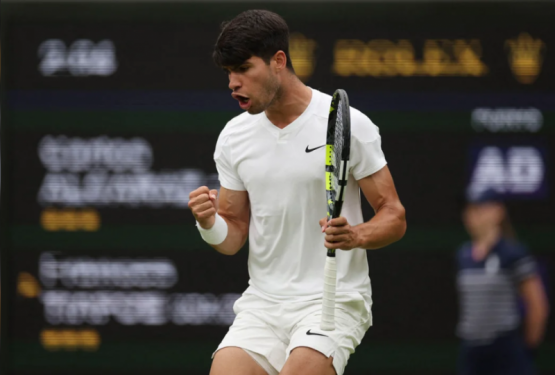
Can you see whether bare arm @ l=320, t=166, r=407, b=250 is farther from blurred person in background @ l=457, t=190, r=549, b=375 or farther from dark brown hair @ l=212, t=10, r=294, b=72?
blurred person in background @ l=457, t=190, r=549, b=375

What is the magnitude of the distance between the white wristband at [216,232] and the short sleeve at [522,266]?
269 centimetres

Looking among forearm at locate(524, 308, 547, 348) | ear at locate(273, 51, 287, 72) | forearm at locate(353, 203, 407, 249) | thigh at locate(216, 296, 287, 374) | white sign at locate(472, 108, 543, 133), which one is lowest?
forearm at locate(524, 308, 547, 348)

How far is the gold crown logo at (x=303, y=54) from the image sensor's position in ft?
21.1

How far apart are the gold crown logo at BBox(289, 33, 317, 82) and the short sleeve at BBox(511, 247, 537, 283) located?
66.5 inches

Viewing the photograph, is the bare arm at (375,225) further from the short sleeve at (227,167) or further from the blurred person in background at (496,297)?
the blurred person in background at (496,297)

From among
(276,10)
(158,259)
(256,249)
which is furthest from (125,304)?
(256,249)

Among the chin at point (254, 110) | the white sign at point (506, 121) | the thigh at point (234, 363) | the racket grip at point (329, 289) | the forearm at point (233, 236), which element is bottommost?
the thigh at point (234, 363)

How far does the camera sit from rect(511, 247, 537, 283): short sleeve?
20.9ft

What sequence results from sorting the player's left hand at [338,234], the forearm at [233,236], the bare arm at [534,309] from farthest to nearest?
the bare arm at [534,309] → the forearm at [233,236] → the player's left hand at [338,234]

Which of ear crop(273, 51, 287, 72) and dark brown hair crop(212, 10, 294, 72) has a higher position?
dark brown hair crop(212, 10, 294, 72)

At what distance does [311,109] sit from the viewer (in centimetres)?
424

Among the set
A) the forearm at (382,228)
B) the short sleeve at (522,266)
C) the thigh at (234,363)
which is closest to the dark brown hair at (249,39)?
the forearm at (382,228)

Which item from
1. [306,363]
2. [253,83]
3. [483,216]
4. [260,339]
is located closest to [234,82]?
[253,83]

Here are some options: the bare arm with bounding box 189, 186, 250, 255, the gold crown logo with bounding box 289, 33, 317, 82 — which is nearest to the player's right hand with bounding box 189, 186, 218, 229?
the bare arm with bounding box 189, 186, 250, 255
